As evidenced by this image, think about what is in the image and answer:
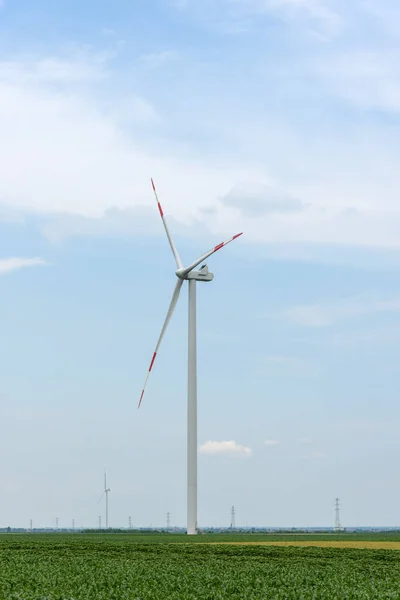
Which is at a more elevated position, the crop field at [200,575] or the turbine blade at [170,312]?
the turbine blade at [170,312]

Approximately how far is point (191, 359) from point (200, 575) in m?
60.1

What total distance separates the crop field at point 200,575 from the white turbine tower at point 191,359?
34.2 metres

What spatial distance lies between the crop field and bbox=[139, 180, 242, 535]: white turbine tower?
34.2 metres

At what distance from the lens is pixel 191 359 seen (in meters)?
105

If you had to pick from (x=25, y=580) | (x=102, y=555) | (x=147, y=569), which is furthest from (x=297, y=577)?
(x=102, y=555)

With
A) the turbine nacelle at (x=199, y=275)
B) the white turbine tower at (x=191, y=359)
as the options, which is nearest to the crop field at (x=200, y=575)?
the white turbine tower at (x=191, y=359)

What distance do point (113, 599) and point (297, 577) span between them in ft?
37.2

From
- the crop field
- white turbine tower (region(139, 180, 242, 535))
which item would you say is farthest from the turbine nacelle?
the crop field

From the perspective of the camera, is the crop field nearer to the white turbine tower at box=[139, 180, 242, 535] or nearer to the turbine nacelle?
the white turbine tower at box=[139, 180, 242, 535]

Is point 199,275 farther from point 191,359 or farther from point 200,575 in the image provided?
point 200,575

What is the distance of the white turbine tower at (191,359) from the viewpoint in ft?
334

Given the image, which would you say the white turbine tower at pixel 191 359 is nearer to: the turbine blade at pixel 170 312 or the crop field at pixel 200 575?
the turbine blade at pixel 170 312

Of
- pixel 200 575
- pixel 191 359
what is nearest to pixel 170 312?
pixel 191 359

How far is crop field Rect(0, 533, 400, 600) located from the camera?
38469 mm
